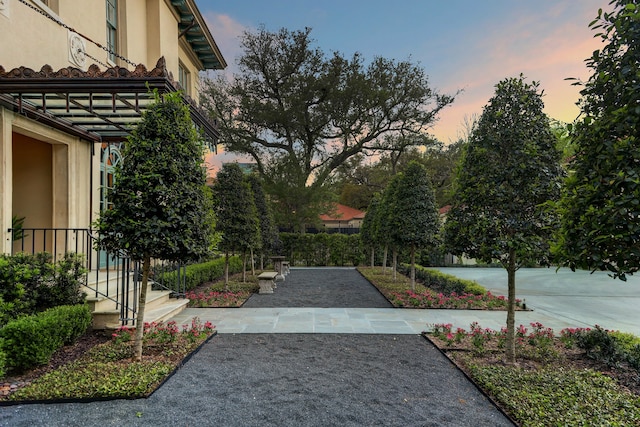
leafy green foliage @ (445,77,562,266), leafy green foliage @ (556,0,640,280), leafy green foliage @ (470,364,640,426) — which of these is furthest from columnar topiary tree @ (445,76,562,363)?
leafy green foliage @ (556,0,640,280)

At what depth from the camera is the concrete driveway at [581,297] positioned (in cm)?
750

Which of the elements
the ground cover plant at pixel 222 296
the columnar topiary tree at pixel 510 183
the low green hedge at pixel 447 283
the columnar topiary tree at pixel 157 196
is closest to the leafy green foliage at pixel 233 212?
the ground cover plant at pixel 222 296

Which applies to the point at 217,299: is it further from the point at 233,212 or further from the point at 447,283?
the point at 447,283

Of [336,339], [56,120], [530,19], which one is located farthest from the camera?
[530,19]

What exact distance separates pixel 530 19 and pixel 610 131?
8091 mm

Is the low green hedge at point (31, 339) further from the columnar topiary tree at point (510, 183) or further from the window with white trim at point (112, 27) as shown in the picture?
the window with white trim at point (112, 27)

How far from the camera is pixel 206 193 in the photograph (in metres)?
4.72

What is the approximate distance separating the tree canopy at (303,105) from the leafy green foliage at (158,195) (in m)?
16.7

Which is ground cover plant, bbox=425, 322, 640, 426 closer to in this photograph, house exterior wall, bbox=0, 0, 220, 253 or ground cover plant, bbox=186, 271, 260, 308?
ground cover plant, bbox=186, 271, 260, 308

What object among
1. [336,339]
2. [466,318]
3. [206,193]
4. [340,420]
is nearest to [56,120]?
[206,193]

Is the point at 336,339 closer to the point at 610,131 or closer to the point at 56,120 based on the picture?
the point at 610,131

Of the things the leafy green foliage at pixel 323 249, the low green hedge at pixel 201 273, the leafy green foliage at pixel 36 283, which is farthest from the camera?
the leafy green foliage at pixel 323 249

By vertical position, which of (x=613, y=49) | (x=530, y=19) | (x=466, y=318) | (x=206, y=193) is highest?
(x=530, y=19)

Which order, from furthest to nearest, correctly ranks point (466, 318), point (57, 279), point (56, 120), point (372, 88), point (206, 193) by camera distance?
point (372, 88), point (466, 318), point (56, 120), point (57, 279), point (206, 193)
